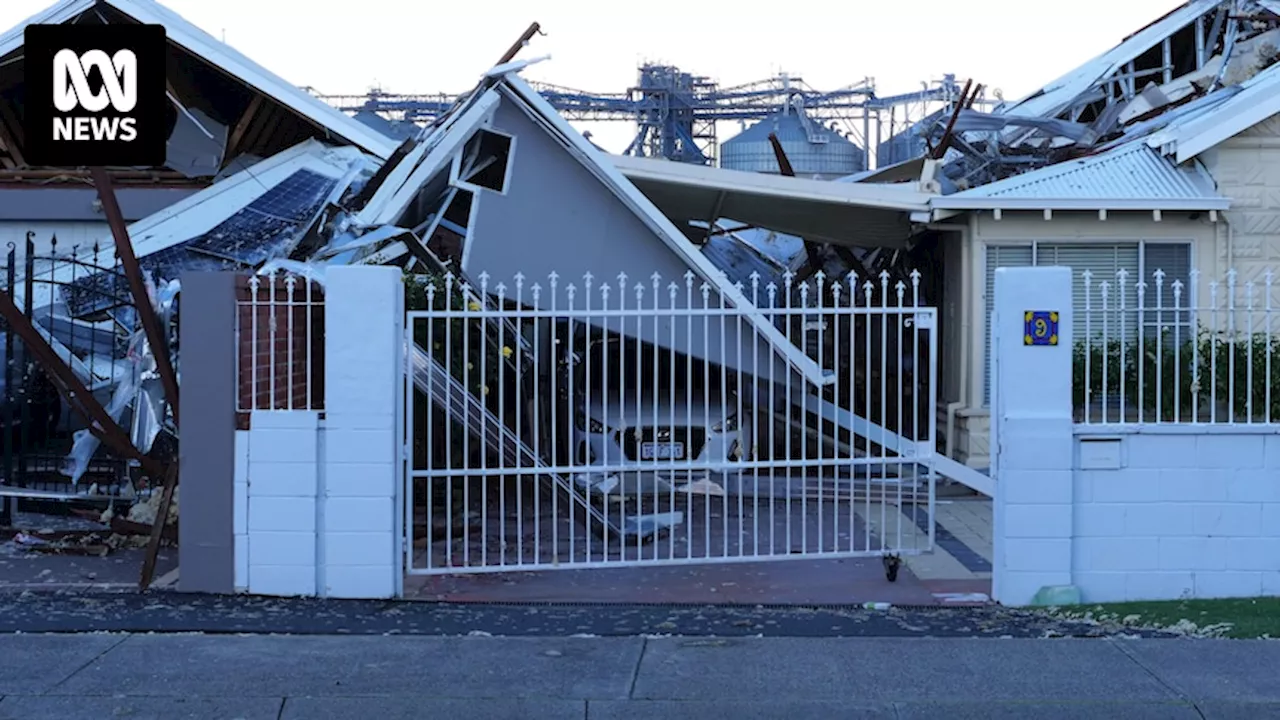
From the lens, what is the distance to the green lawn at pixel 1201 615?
7.36 meters

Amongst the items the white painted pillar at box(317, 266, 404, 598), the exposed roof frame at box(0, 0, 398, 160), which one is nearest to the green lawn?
the white painted pillar at box(317, 266, 404, 598)

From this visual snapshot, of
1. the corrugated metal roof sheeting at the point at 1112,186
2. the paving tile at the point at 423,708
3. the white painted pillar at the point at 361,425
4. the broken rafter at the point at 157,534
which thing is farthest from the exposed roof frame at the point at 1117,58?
the paving tile at the point at 423,708

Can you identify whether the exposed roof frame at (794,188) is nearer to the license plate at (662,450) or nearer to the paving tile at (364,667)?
the license plate at (662,450)

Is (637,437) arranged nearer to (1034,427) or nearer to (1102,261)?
(1034,427)

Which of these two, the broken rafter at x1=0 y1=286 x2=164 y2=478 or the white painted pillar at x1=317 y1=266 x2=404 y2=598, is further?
the broken rafter at x1=0 y1=286 x2=164 y2=478

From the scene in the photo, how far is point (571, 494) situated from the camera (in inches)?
359

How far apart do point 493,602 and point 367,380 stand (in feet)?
4.96

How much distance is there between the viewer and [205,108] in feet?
59.8

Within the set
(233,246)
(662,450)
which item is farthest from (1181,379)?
(233,246)

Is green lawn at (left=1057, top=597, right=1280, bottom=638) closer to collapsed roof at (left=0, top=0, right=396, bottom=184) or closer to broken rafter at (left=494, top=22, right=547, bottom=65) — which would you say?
broken rafter at (left=494, top=22, right=547, bottom=65)

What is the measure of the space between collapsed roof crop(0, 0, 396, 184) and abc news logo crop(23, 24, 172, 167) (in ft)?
25.4

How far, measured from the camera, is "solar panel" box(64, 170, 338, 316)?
12.5 meters

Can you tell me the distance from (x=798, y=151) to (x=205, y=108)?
691 inches

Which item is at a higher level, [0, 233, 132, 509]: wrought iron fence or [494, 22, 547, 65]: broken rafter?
[494, 22, 547, 65]: broken rafter
